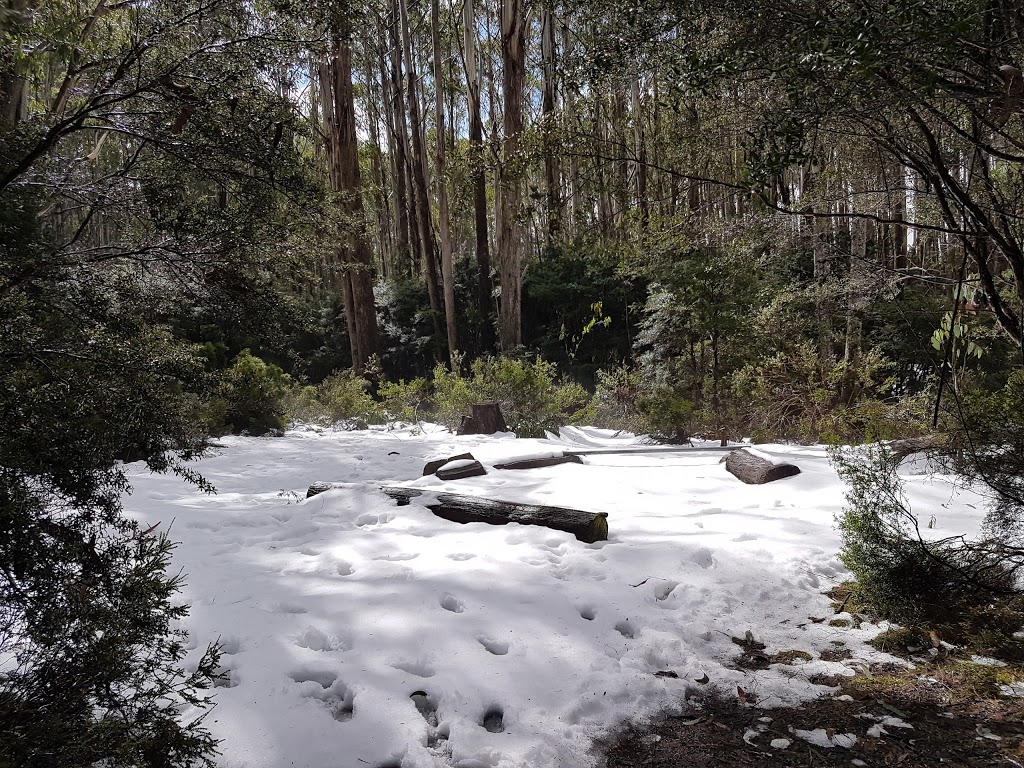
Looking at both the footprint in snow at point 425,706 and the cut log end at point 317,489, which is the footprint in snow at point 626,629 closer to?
the footprint in snow at point 425,706

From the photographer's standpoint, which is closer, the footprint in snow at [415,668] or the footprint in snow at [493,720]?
the footprint in snow at [493,720]

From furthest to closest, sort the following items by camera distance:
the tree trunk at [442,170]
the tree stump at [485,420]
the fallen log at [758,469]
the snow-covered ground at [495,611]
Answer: the tree trunk at [442,170]
the tree stump at [485,420]
the fallen log at [758,469]
the snow-covered ground at [495,611]

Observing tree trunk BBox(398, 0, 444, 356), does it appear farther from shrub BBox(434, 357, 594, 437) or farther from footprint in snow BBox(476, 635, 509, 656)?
footprint in snow BBox(476, 635, 509, 656)

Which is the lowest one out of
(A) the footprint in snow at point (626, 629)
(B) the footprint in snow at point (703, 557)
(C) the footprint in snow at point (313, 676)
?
(A) the footprint in snow at point (626, 629)

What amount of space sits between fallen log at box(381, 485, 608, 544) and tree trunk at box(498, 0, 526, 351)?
8.95 meters

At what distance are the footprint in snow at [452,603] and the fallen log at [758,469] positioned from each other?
3242mm

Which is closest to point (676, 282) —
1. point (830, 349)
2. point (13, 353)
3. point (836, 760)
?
point (830, 349)

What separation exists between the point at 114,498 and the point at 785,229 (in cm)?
604

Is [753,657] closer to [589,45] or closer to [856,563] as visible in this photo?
[856,563]

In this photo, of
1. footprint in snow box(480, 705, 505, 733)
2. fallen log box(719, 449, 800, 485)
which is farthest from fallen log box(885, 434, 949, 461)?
footprint in snow box(480, 705, 505, 733)

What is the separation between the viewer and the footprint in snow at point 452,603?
3278 millimetres


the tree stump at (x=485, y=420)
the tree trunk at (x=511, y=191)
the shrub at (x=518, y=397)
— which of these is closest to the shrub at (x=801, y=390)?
the shrub at (x=518, y=397)

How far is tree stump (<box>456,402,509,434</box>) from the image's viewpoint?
10.0 meters

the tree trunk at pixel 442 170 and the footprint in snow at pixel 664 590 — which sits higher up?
the tree trunk at pixel 442 170
